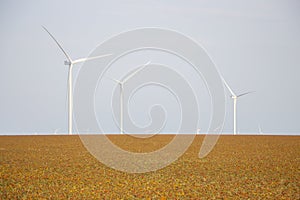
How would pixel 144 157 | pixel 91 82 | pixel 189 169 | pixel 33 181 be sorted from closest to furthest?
pixel 33 181, pixel 189 169, pixel 91 82, pixel 144 157

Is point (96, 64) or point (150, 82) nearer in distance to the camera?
point (96, 64)

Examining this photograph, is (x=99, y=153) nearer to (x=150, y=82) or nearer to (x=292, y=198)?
(x=150, y=82)

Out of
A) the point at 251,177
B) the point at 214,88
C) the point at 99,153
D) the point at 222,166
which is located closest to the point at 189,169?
the point at 222,166

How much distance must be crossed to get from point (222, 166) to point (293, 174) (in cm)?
412

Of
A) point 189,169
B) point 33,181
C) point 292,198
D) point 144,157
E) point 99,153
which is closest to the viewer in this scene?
point 292,198

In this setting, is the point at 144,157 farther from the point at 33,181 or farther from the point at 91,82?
the point at 33,181

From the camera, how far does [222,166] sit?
81.7 feet

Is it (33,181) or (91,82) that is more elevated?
(91,82)

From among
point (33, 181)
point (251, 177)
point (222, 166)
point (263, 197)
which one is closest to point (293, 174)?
point (251, 177)

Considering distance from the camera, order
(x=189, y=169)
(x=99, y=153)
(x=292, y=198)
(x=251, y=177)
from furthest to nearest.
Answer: (x=99, y=153) → (x=189, y=169) → (x=251, y=177) → (x=292, y=198)

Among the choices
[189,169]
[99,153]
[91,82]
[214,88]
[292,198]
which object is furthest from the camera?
[99,153]

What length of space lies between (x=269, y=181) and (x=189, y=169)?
16.1 feet

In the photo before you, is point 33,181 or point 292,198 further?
point 33,181

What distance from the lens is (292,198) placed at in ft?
50.9
